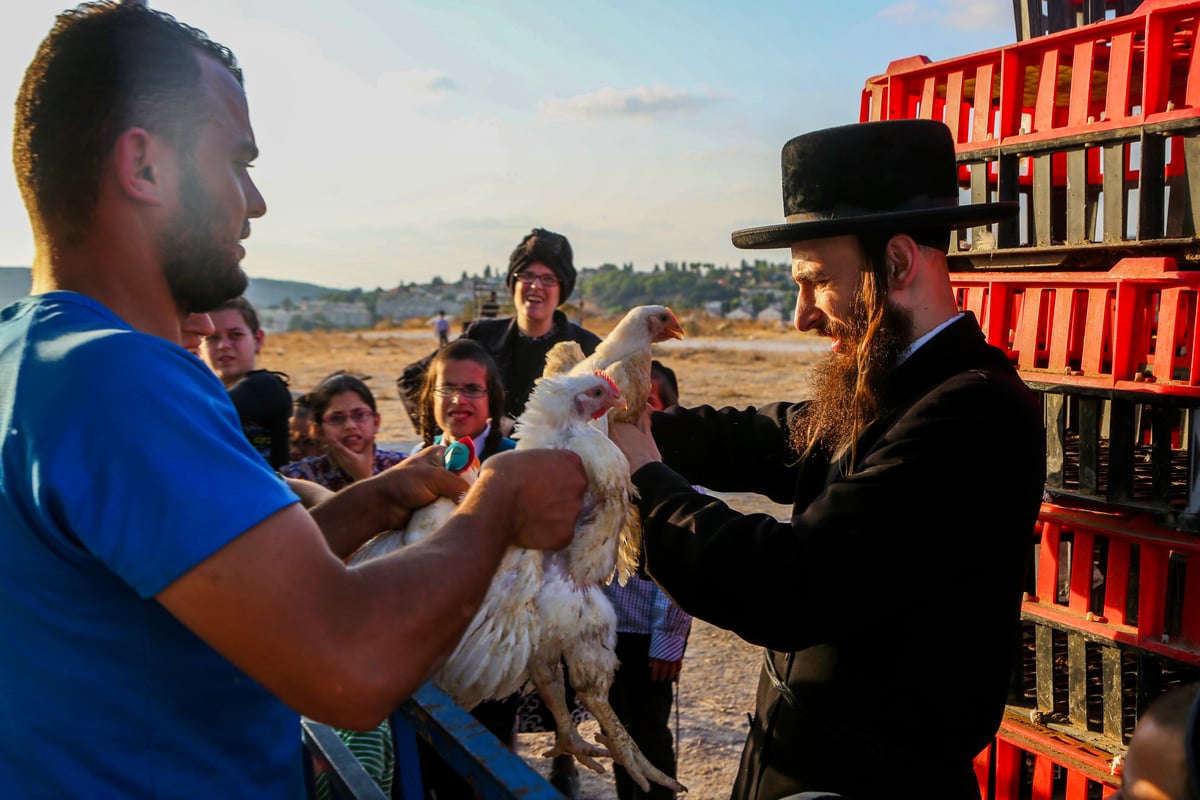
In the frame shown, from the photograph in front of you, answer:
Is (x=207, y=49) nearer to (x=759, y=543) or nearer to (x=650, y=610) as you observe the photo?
(x=759, y=543)

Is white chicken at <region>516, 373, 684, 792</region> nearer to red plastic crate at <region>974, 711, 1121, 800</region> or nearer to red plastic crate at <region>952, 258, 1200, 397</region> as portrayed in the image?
red plastic crate at <region>974, 711, 1121, 800</region>

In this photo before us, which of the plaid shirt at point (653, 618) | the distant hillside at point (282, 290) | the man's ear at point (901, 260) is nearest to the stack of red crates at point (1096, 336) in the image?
the man's ear at point (901, 260)

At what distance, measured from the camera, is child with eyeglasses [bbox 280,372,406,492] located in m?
4.13

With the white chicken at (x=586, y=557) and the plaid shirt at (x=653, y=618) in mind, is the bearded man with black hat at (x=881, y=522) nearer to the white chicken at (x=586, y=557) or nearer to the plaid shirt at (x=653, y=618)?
the white chicken at (x=586, y=557)

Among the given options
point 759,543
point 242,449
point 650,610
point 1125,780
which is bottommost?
point 650,610

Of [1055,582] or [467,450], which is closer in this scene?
[467,450]

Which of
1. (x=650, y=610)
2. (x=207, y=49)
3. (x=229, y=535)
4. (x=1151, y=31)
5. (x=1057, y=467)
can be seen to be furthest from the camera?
(x=650, y=610)

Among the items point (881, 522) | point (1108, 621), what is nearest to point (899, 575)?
point (881, 522)

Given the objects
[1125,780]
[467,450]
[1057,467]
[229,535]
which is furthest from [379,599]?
[1057,467]

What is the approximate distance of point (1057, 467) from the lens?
2613mm

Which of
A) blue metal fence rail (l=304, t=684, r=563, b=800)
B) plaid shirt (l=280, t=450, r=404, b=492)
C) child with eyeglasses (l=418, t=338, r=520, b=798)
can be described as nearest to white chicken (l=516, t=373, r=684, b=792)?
blue metal fence rail (l=304, t=684, r=563, b=800)

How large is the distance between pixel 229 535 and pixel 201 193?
63 cm

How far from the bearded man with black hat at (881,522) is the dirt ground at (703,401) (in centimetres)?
160

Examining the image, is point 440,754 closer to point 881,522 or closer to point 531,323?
point 881,522
